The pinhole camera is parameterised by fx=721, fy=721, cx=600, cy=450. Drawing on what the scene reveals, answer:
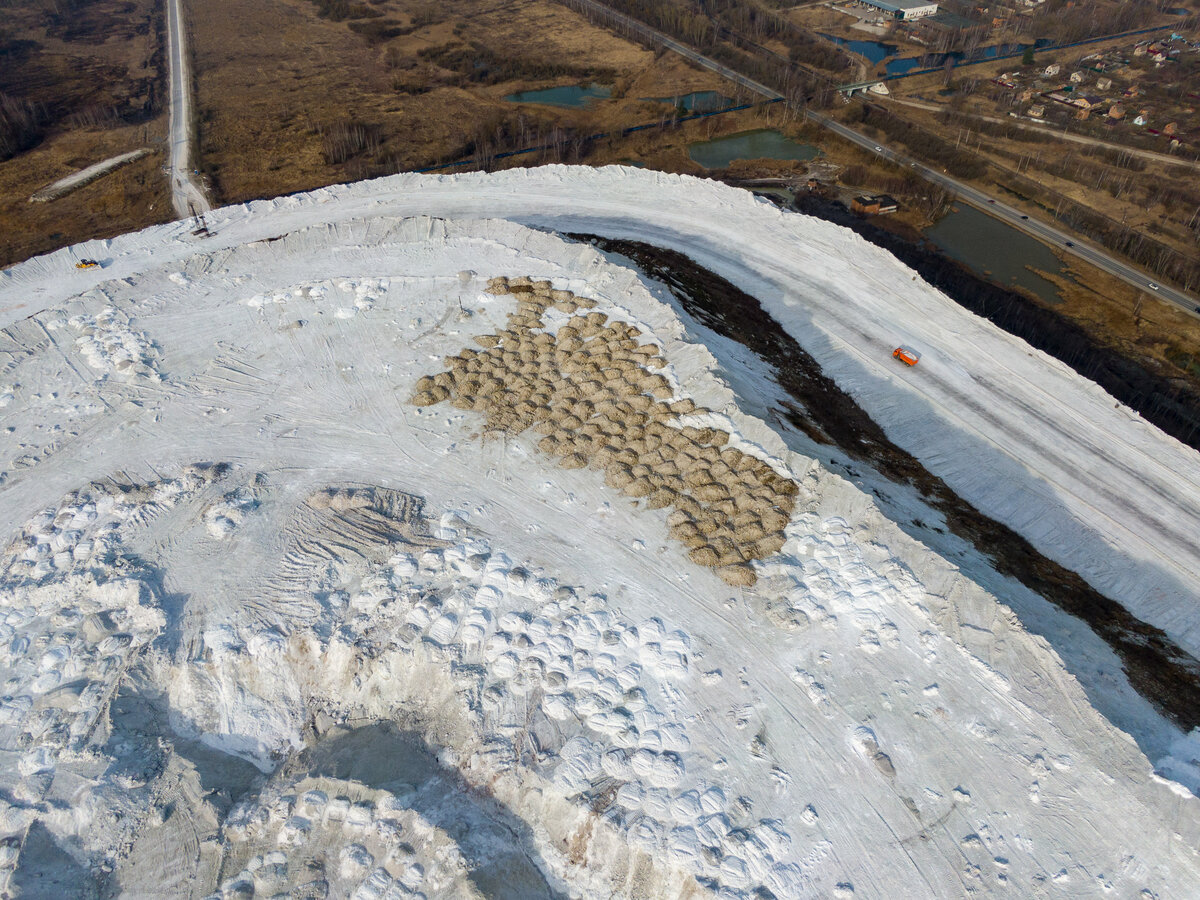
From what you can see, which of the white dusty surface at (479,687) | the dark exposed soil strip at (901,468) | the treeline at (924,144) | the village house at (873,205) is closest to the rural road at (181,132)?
the white dusty surface at (479,687)

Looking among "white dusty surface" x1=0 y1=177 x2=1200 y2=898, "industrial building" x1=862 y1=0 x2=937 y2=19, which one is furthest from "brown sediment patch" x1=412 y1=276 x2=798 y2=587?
"industrial building" x1=862 y1=0 x2=937 y2=19

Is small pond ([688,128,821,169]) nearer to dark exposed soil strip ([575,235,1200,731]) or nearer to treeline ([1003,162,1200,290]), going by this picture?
treeline ([1003,162,1200,290])

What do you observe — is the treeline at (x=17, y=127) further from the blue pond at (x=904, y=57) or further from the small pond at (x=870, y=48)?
the small pond at (x=870, y=48)

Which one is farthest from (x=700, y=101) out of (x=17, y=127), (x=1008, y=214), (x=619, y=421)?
(x=619, y=421)

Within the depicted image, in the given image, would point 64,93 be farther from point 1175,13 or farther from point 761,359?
point 1175,13

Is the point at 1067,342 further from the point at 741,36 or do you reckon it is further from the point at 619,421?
the point at 741,36
